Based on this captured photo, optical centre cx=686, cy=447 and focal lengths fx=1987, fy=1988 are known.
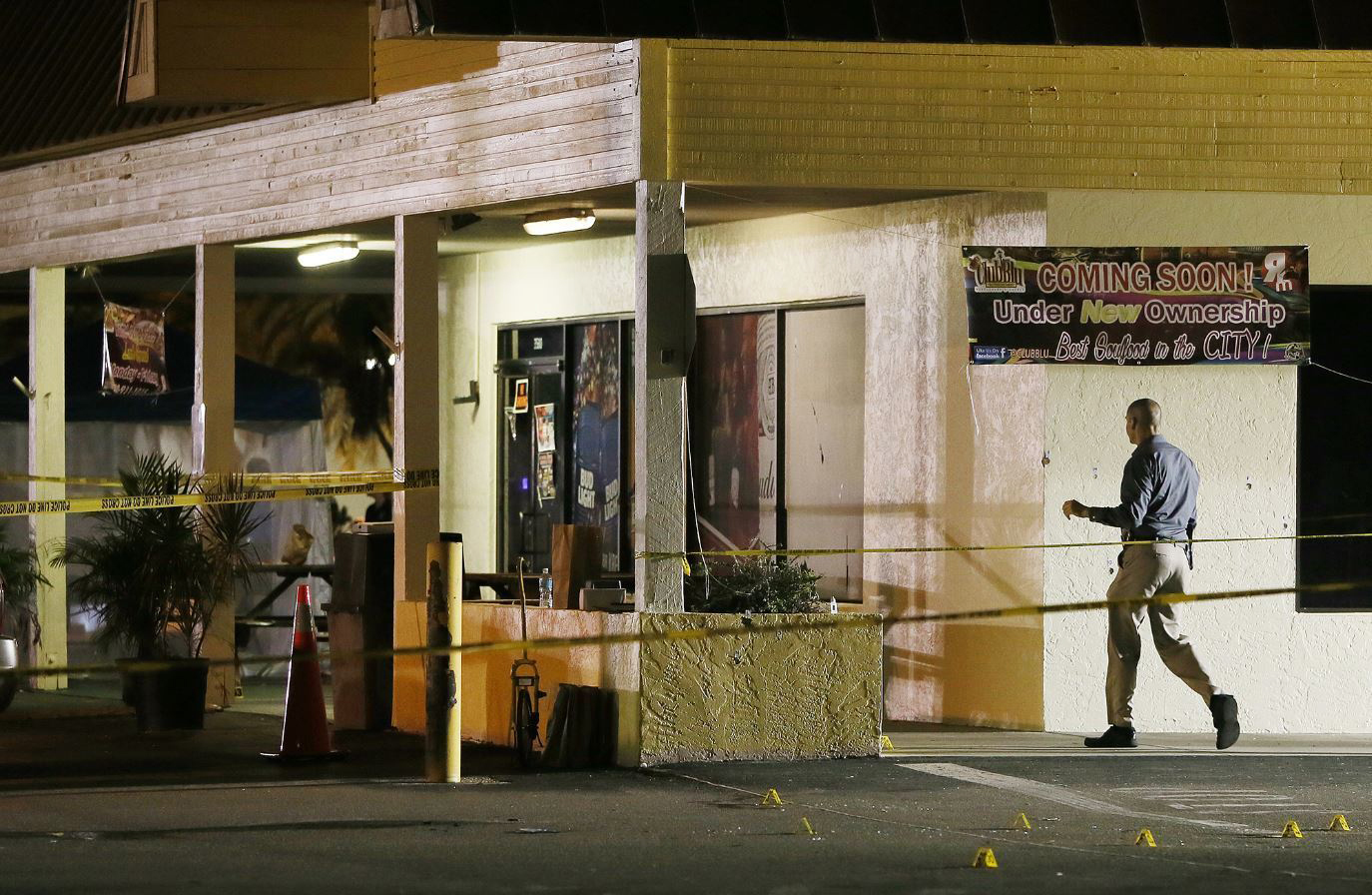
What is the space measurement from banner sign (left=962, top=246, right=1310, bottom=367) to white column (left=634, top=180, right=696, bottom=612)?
7.38 ft

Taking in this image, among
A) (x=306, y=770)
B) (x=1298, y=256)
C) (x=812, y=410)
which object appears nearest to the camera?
(x=306, y=770)

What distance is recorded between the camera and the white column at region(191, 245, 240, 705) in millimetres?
16078

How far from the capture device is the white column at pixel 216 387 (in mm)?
16078

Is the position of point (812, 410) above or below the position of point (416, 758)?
above

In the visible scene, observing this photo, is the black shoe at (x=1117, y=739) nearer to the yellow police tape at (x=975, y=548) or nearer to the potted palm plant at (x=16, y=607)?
the yellow police tape at (x=975, y=548)

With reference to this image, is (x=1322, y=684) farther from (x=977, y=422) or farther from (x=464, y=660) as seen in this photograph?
(x=464, y=660)

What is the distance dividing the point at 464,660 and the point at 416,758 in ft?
4.05

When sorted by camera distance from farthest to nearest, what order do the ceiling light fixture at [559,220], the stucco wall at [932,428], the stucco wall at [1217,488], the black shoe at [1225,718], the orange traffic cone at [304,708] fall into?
1. the ceiling light fixture at [559,220]
2. the stucco wall at [932,428]
3. the stucco wall at [1217,488]
4. the black shoe at [1225,718]
5. the orange traffic cone at [304,708]

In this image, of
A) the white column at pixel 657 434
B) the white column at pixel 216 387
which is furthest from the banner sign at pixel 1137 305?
the white column at pixel 216 387

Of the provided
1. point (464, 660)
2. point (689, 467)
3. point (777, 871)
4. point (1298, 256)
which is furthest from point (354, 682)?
point (1298, 256)

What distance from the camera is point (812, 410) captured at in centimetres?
1579

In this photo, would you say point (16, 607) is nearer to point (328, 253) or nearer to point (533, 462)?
point (328, 253)

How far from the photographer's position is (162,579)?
14.5 meters

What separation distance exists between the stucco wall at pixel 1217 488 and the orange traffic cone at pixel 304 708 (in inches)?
193
